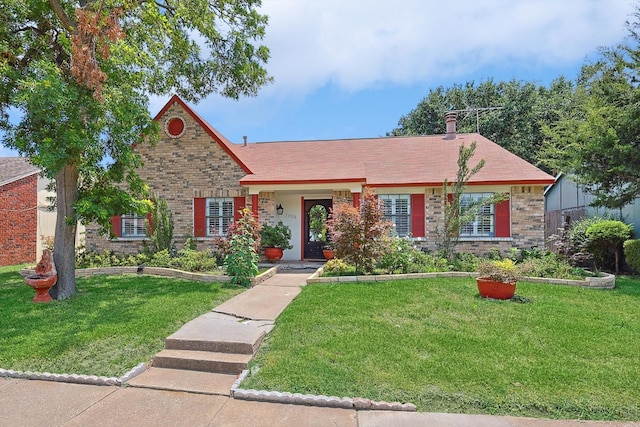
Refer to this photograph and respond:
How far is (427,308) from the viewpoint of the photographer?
670 centimetres

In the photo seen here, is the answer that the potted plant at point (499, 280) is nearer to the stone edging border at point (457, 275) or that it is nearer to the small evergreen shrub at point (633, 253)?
the stone edging border at point (457, 275)

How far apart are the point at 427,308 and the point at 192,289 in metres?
5.13

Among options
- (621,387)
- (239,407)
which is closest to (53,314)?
(239,407)

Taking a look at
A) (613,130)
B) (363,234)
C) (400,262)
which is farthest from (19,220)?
(613,130)

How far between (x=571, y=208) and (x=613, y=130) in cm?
855

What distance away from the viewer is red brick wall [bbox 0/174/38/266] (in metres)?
16.7

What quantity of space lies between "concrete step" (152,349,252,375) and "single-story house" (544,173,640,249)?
12.1 m

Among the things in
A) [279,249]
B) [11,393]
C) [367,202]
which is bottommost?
[11,393]

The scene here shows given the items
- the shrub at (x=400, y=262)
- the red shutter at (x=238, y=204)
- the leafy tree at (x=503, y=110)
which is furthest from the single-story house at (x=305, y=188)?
the leafy tree at (x=503, y=110)

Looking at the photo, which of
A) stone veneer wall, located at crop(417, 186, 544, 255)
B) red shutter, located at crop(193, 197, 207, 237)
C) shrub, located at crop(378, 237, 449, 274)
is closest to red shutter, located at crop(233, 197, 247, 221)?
red shutter, located at crop(193, 197, 207, 237)

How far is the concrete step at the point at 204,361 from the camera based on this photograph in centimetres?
473

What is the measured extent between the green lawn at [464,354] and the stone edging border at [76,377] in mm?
1463

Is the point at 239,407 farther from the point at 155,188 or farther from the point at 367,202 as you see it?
the point at 155,188

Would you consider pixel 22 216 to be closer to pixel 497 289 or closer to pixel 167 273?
pixel 167 273
